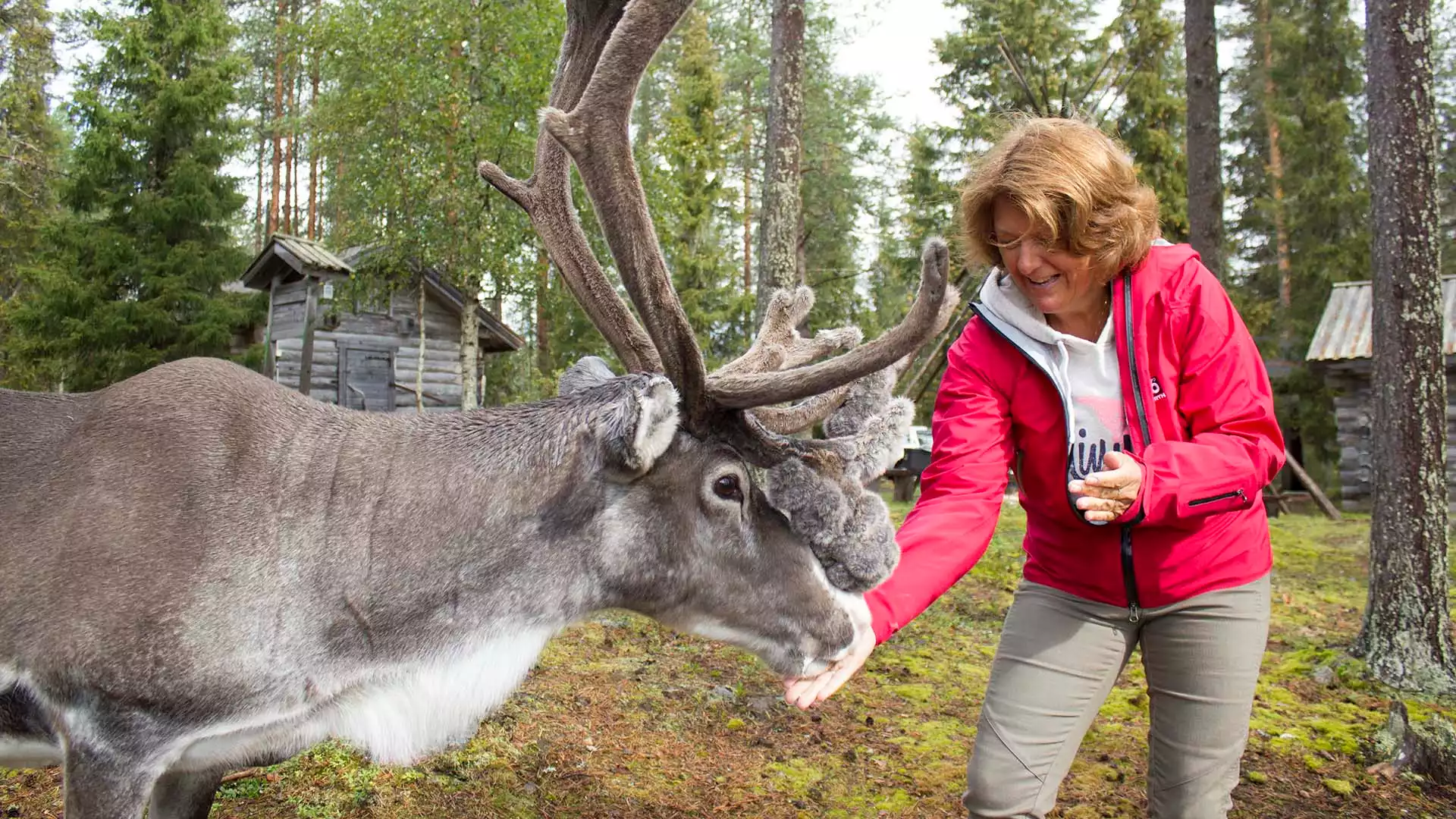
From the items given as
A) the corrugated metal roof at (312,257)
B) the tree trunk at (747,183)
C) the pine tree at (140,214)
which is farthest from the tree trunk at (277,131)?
the tree trunk at (747,183)

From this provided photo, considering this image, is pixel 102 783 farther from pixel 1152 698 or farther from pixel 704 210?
pixel 704 210

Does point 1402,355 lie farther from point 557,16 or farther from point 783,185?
point 557,16

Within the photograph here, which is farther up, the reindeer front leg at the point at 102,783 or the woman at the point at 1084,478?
the woman at the point at 1084,478

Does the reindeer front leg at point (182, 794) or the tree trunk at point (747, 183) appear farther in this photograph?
the tree trunk at point (747, 183)

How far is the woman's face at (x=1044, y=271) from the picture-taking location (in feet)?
9.00

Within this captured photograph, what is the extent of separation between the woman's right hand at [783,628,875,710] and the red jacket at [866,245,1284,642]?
0.07 m

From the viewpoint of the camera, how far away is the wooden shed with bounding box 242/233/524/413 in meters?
18.4

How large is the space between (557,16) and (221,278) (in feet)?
30.2

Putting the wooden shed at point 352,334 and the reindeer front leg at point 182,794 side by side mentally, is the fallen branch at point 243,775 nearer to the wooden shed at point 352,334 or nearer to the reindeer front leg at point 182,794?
the reindeer front leg at point 182,794

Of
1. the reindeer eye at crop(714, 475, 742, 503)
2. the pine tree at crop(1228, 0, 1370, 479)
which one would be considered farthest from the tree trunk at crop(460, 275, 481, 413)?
the pine tree at crop(1228, 0, 1370, 479)

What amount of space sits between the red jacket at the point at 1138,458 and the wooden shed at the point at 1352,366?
53.5ft

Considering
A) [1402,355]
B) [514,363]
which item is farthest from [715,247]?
[1402,355]

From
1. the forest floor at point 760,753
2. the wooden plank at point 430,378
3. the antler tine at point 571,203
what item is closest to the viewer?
the antler tine at point 571,203

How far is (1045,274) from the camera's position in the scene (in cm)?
277
